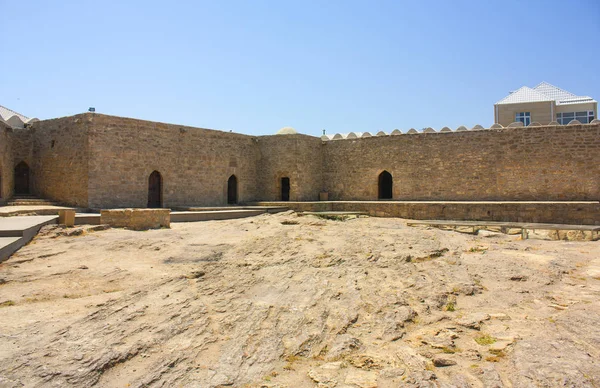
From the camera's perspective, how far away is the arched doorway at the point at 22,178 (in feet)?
43.6

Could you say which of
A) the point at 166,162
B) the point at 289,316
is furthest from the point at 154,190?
the point at 289,316

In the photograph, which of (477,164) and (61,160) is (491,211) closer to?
(477,164)

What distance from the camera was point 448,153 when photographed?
14023mm

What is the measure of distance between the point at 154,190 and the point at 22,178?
431 centimetres

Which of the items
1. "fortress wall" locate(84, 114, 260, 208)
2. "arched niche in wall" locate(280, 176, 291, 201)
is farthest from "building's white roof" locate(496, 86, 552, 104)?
"fortress wall" locate(84, 114, 260, 208)

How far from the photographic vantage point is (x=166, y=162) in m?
13.0

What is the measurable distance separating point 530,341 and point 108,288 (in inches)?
167

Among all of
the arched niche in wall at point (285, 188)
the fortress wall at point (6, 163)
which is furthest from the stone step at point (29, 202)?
the arched niche in wall at point (285, 188)

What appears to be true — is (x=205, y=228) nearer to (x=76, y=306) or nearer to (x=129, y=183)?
(x=129, y=183)

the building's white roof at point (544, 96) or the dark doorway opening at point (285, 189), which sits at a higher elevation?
the building's white roof at point (544, 96)

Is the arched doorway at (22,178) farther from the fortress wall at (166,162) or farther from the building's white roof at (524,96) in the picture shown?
the building's white roof at (524,96)

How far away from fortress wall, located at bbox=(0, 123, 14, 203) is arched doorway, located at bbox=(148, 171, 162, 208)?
12.6ft

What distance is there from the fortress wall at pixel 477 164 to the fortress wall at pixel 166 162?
3845 mm

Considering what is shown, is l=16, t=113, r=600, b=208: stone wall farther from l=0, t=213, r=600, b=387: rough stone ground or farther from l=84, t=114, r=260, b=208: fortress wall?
l=0, t=213, r=600, b=387: rough stone ground
